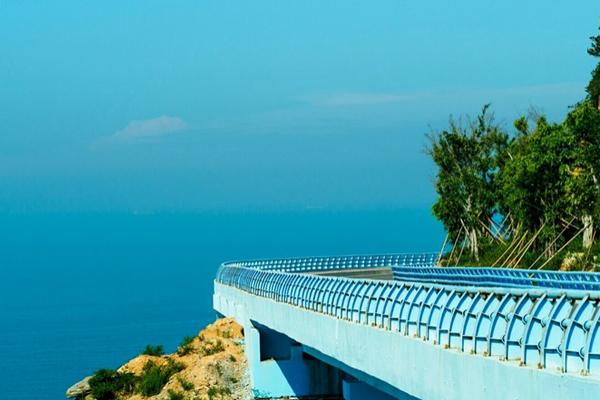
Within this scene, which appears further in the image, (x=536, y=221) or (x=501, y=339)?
(x=536, y=221)

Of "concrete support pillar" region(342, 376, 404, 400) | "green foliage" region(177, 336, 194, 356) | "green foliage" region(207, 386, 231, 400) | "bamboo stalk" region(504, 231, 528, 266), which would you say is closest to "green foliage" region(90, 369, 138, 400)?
"green foliage" region(177, 336, 194, 356)

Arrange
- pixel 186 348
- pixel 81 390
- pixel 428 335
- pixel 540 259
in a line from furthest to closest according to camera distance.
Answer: pixel 540 259 < pixel 186 348 < pixel 81 390 < pixel 428 335

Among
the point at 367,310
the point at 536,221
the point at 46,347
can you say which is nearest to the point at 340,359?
the point at 367,310

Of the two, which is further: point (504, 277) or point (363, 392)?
point (504, 277)

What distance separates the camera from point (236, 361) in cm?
4431

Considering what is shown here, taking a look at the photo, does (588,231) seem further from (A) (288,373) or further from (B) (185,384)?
(B) (185,384)

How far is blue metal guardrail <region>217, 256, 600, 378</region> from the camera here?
16688mm

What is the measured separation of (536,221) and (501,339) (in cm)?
4054

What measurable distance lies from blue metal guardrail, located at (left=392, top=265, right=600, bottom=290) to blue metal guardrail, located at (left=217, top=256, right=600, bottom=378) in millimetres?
4816

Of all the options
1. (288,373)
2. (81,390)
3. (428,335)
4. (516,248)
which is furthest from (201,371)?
(516,248)

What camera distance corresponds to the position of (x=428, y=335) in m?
22.7

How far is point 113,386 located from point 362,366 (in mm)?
20429

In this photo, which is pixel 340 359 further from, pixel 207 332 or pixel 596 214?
pixel 596 214

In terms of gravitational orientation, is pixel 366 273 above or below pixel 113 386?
above
